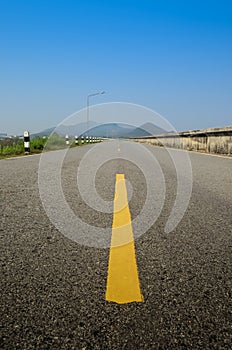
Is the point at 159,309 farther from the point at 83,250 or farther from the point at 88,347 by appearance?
the point at 83,250

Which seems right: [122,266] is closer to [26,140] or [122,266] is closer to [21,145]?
[26,140]

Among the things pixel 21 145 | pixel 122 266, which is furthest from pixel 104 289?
pixel 21 145

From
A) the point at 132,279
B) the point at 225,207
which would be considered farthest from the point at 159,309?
the point at 225,207

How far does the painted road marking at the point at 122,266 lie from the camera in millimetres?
1604

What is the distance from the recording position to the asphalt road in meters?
1.29

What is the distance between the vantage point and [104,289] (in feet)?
5.48

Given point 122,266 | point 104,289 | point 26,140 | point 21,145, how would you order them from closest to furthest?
point 104,289
point 122,266
point 26,140
point 21,145

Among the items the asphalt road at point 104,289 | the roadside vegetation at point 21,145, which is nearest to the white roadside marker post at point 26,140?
the roadside vegetation at point 21,145

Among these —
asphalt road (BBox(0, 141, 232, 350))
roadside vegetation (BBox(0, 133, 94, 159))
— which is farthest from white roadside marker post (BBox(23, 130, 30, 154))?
asphalt road (BBox(0, 141, 232, 350))

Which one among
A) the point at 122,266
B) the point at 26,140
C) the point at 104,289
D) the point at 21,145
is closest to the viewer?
the point at 104,289

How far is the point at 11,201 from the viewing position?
365 centimetres

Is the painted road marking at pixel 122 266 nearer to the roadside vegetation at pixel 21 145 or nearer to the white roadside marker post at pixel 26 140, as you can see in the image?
the roadside vegetation at pixel 21 145

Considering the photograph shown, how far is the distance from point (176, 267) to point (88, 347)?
34.4 inches

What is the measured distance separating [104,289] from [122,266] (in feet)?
0.96
